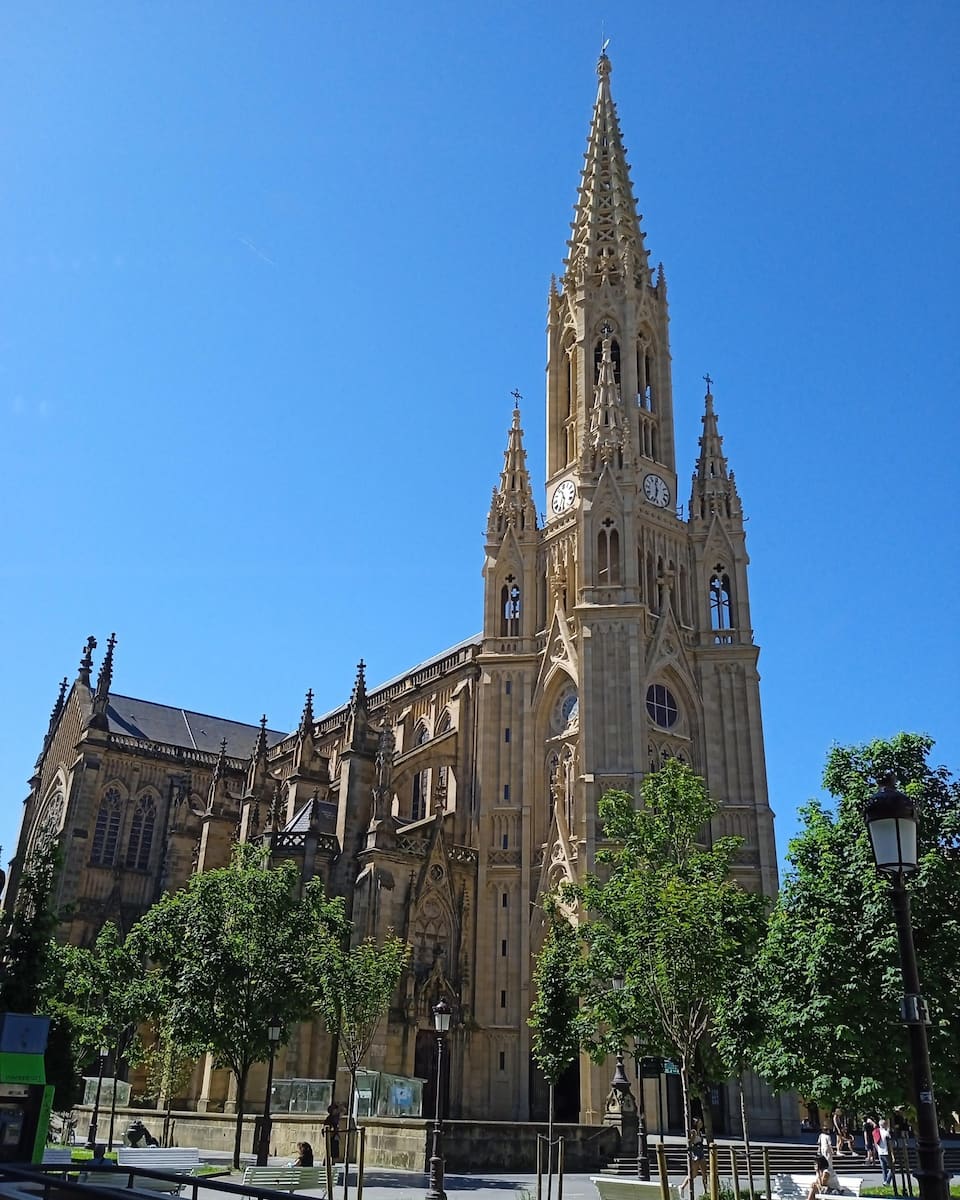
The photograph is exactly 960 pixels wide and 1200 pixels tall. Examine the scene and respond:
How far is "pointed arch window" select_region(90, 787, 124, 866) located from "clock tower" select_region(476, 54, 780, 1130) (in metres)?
26.3

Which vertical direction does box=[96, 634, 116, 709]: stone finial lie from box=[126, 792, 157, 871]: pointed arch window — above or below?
above

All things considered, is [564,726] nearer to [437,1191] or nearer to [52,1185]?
[437,1191]

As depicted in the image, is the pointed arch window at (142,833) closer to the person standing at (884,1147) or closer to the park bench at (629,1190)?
the person standing at (884,1147)

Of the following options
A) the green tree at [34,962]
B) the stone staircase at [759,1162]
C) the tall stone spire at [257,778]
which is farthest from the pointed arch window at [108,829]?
the stone staircase at [759,1162]

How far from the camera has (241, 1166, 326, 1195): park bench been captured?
22094 mm

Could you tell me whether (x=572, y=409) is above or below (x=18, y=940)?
above

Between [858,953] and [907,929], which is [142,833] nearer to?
[858,953]

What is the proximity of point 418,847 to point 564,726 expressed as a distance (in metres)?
8.54

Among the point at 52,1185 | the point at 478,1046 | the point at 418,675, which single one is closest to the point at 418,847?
the point at 478,1046

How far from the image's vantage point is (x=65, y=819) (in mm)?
61469

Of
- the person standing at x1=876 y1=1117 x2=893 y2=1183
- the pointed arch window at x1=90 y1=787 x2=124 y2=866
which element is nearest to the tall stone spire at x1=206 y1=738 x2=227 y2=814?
the pointed arch window at x1=90 y1=787 x2=124 y2=866

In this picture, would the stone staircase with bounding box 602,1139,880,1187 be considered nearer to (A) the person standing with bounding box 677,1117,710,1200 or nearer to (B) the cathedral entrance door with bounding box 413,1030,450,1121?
(A) the person standing with bounding box 677,1117,710,1200

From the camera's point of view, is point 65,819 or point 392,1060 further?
point 65,819

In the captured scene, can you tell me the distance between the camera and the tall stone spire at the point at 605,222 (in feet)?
195
